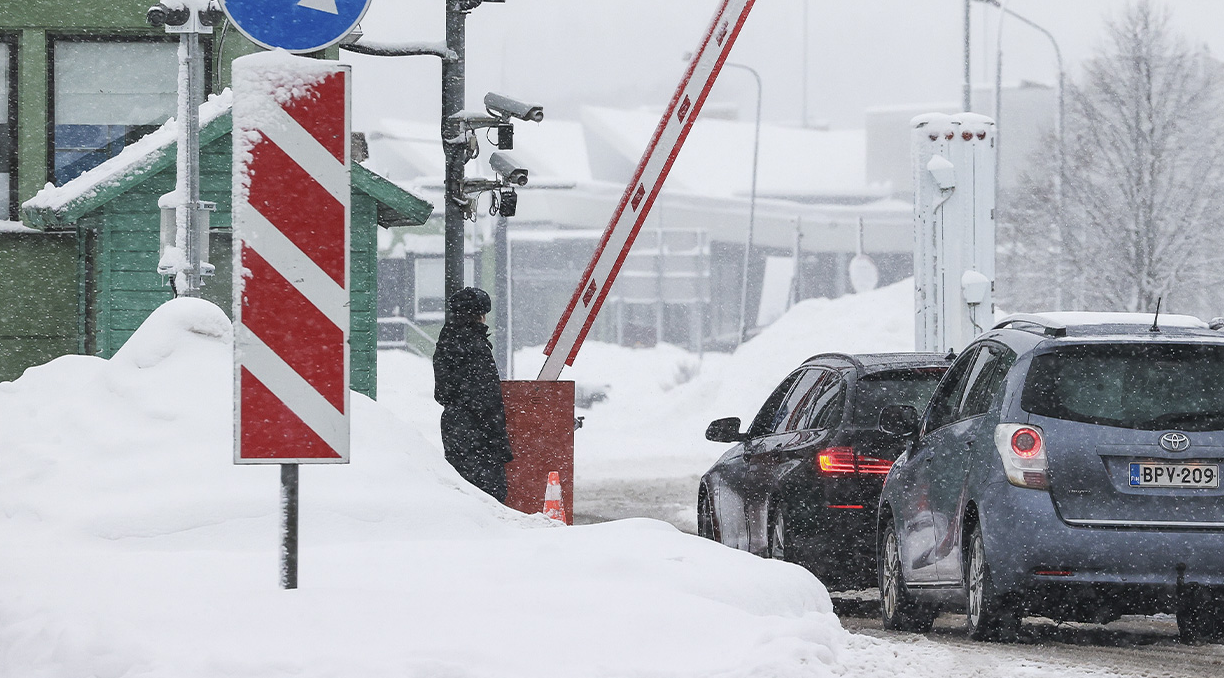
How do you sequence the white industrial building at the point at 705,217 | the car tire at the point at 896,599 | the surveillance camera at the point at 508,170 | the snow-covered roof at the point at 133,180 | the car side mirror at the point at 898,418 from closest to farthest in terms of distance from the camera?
the car tire at the point at 896,599 < the car side mirror at the point at 898,418 < the surveillance camera at the point at 508,170 < the snow-covered roof at the point at 133,180 < the white industrial building at the point at 705,217

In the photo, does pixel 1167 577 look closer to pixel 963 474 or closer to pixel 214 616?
pixel 963 474

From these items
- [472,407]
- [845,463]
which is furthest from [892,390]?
[472,407]

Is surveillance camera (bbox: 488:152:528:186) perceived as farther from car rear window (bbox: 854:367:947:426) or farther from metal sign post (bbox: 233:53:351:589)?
metal sign post (bbox: 233:53:351:589)

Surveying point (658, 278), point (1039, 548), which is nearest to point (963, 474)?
point (1039, 548)

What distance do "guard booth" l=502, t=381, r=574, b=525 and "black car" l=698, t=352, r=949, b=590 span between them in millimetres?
2644

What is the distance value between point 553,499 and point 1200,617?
5.55 m

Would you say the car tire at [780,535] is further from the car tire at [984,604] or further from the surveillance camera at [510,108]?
the surveillance camera at [510,108]

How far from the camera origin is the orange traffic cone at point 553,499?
40.7 ft

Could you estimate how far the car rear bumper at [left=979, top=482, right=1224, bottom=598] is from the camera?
7.53 metres

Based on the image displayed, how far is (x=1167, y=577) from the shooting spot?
7543 mm

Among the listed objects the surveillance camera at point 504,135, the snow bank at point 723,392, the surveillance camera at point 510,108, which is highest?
the surveillance camera at point 510,108

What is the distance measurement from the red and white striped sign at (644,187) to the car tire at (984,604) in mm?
5756

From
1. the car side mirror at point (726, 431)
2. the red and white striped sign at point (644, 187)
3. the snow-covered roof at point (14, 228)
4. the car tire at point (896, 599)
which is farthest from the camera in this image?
the snow-covered roof at point (14, 228)

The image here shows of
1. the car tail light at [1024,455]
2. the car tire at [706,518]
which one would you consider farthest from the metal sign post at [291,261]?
the car tire at [706,518]
